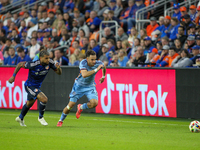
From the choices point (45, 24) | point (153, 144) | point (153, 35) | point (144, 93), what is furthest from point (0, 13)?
point (153, 144)

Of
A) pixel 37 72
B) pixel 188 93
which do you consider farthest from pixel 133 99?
pixel 37 72

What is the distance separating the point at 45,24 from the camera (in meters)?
20.1

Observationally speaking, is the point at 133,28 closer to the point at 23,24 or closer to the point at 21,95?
the point at 21,95

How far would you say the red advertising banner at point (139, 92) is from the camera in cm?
1204

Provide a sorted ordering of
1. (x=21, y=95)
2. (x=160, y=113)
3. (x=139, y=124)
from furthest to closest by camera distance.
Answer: (x=21, y=95) → (x=160, y=113) → (x=139, y=124)

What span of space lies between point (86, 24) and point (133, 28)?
342 cm

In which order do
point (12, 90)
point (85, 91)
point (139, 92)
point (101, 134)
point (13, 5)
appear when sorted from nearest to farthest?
point (101, 134) < point (85, 91) < point (139, 92) < point (12, 90) < point (13, 5)

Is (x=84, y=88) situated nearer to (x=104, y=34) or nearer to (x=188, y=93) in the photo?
(x=188, y=93)

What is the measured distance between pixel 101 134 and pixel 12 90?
688cm

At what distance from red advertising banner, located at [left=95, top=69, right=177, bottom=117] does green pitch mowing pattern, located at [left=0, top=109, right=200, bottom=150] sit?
336mm

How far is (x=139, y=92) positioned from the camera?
12477mm

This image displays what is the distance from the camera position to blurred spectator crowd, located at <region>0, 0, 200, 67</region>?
14059 millimetres

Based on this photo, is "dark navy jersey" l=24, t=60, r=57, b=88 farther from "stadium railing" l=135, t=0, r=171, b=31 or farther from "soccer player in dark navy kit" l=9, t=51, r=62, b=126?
"stadium railing" l=135, t=0, r=171, b=31

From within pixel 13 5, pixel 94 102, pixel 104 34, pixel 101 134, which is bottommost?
pixel 101 134
